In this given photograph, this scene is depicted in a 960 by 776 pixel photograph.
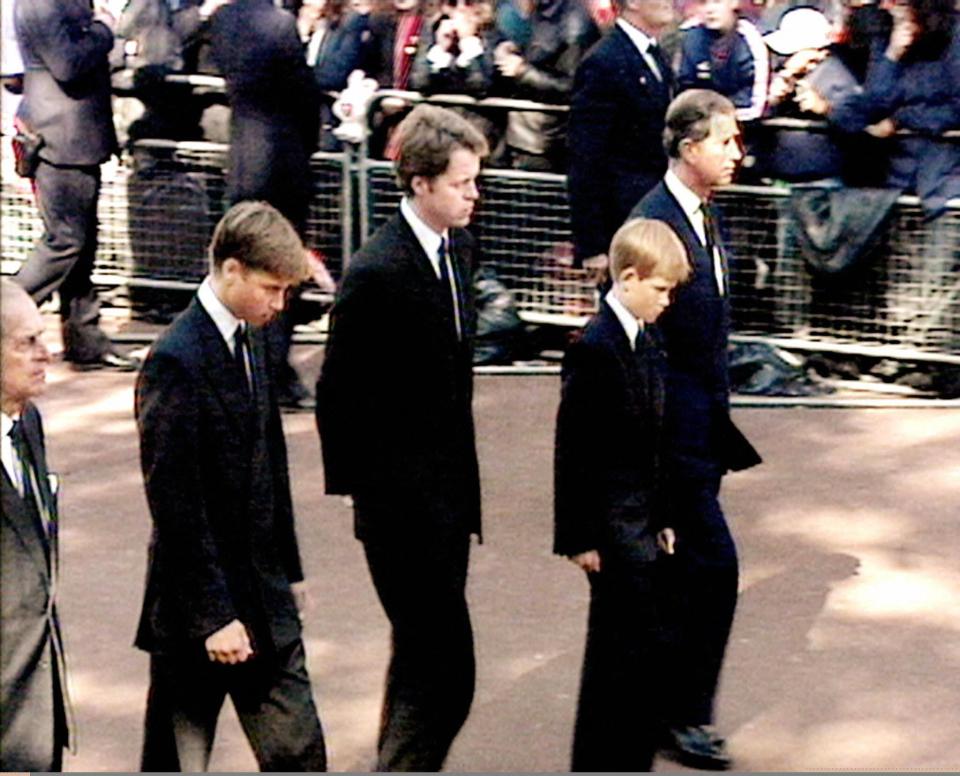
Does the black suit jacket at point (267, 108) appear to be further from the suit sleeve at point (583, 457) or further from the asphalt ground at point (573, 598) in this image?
the suit sleeve at point (583, 457)

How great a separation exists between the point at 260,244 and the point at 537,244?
6.48 m

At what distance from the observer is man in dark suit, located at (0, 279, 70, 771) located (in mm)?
5363

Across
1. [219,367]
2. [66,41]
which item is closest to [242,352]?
[219,367]

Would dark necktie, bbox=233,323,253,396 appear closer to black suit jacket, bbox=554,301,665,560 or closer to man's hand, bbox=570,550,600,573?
black suit jacket, bbox=554,301,665,560

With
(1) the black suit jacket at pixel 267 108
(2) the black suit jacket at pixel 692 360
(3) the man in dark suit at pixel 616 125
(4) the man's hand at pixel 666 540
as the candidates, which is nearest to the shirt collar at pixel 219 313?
(4) the man's hand at pixel 666 540

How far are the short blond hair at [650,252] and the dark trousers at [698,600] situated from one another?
32.1 inches

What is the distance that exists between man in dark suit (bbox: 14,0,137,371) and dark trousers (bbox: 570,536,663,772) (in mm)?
5720

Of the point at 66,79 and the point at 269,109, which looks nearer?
the point at 269,109

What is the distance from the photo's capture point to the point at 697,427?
702 cm

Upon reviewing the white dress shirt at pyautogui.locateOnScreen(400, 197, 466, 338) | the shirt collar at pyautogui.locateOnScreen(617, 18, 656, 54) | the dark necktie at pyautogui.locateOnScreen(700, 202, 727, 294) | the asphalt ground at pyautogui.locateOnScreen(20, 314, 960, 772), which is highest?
the shirt collar at pyautogui.locateOnScreen(617, 18, 656, 54)

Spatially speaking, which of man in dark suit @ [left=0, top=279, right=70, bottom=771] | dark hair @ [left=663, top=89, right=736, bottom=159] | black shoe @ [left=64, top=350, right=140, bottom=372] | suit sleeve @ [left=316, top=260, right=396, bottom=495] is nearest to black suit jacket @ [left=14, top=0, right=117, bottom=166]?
black shoe @ [left=64, top=350, right=140, bottom=372]

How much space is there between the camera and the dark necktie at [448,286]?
631cm

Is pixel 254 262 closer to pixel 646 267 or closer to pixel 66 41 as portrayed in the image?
pixel 646 267

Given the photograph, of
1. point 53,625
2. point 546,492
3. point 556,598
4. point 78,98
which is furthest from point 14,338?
point 78,98
